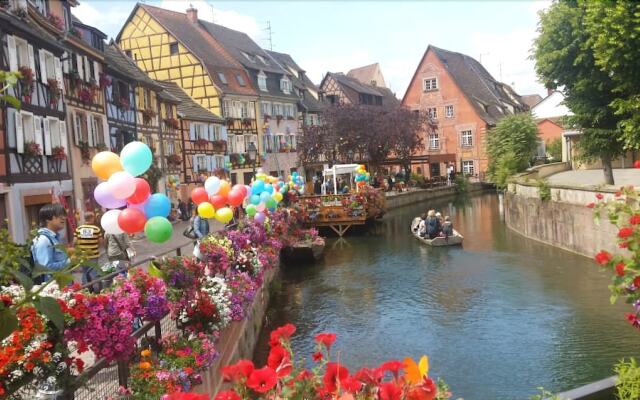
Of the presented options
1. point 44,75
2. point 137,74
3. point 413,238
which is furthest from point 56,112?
point 413,238

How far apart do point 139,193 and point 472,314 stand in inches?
Result: 394

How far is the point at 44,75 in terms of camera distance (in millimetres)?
19656

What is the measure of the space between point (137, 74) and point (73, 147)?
31.6 ft

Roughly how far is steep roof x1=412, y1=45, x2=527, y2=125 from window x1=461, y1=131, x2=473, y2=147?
2150mm

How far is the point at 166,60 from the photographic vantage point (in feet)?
144

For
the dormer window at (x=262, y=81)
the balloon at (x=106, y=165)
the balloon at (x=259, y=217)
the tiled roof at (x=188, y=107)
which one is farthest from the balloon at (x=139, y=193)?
the dormer window at (x=262, y=81)

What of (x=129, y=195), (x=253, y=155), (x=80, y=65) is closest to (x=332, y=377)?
(x=129, y=195)

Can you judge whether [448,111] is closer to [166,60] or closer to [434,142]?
[434,142]

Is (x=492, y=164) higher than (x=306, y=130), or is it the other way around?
(x=306, y=130)

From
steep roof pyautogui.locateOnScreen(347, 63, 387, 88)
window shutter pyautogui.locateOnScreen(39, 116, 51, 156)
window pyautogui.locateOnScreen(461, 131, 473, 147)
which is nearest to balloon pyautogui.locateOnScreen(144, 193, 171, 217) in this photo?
window shutter pyautogui.locateOnScreen(39, 116, 51, 156)

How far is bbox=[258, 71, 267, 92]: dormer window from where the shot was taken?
50.1 m

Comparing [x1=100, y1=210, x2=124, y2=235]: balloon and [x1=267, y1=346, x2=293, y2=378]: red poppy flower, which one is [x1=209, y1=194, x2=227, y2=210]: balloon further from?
[x1=267, y1=346, x2=293, y2=378]: red poppy flower

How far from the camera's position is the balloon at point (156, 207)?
317 inches

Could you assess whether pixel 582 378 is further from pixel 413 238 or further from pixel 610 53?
pixel 413 238
